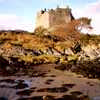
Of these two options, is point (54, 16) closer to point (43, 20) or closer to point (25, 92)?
point (43, 20)

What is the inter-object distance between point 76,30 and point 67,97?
27.6 m

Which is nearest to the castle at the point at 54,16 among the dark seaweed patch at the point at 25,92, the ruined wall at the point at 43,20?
the ruined wall at the point at 43,20

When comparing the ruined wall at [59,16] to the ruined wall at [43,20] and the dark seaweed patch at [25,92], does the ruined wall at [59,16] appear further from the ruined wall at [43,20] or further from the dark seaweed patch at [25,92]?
the dark seaweed patch at [25,92]

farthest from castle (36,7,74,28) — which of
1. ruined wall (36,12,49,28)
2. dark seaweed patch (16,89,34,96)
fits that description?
dark seaweed patch (16,89,34,96)

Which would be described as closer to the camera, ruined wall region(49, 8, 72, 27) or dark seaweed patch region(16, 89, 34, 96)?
dark seaweed patch region(16, 89, 34, 96)

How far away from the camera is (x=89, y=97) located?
6.09 m

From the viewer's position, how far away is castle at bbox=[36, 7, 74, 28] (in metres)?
41.3

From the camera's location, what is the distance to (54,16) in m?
41.5

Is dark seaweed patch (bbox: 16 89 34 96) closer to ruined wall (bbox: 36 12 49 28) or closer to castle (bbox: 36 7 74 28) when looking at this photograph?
castle (bbox: 36 7 74 28)

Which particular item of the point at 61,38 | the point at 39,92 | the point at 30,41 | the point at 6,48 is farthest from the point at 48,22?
the point at 39,92

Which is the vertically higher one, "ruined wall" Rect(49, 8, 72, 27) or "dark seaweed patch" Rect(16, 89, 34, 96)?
"ruined wall" Rect(49, 8, 72, 27)

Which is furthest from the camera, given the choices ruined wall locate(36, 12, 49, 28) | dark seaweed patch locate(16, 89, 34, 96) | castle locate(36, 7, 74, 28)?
ruined wall locate(36, 12, 49, 28)

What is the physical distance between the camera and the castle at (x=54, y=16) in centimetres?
4131

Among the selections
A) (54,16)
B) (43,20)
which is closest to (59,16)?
(54,16)
